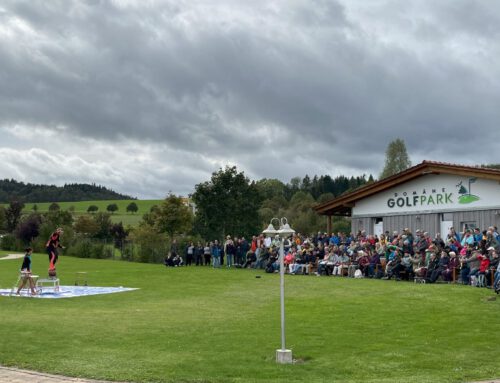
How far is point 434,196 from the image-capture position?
29.3m

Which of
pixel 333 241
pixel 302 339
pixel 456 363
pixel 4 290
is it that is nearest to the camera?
pixel 456 363

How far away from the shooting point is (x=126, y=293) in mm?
20750

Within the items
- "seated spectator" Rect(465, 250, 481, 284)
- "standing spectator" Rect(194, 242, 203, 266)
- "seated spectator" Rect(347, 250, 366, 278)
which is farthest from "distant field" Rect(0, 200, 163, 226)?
"seated spectator" Rect(465, 250, 481, 284)

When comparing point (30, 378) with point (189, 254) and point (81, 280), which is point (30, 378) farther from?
point (189, 254)

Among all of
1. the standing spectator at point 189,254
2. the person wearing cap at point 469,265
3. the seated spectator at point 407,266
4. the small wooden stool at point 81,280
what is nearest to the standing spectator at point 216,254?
the standing spectator at point 189,254

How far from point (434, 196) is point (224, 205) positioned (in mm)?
23384

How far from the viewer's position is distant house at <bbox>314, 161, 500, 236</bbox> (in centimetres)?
2683

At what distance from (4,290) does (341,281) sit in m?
12.2

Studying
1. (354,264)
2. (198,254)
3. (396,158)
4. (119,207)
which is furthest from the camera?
(119,207)

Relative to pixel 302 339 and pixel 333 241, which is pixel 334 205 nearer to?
pixel 333 241

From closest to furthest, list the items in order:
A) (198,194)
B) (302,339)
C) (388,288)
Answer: (302,339)
(388,288)
(198,194)

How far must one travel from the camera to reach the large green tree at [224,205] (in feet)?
164

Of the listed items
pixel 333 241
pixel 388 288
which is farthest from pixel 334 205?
pixel 388 288

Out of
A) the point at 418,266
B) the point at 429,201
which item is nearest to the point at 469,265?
the point at 418,266
